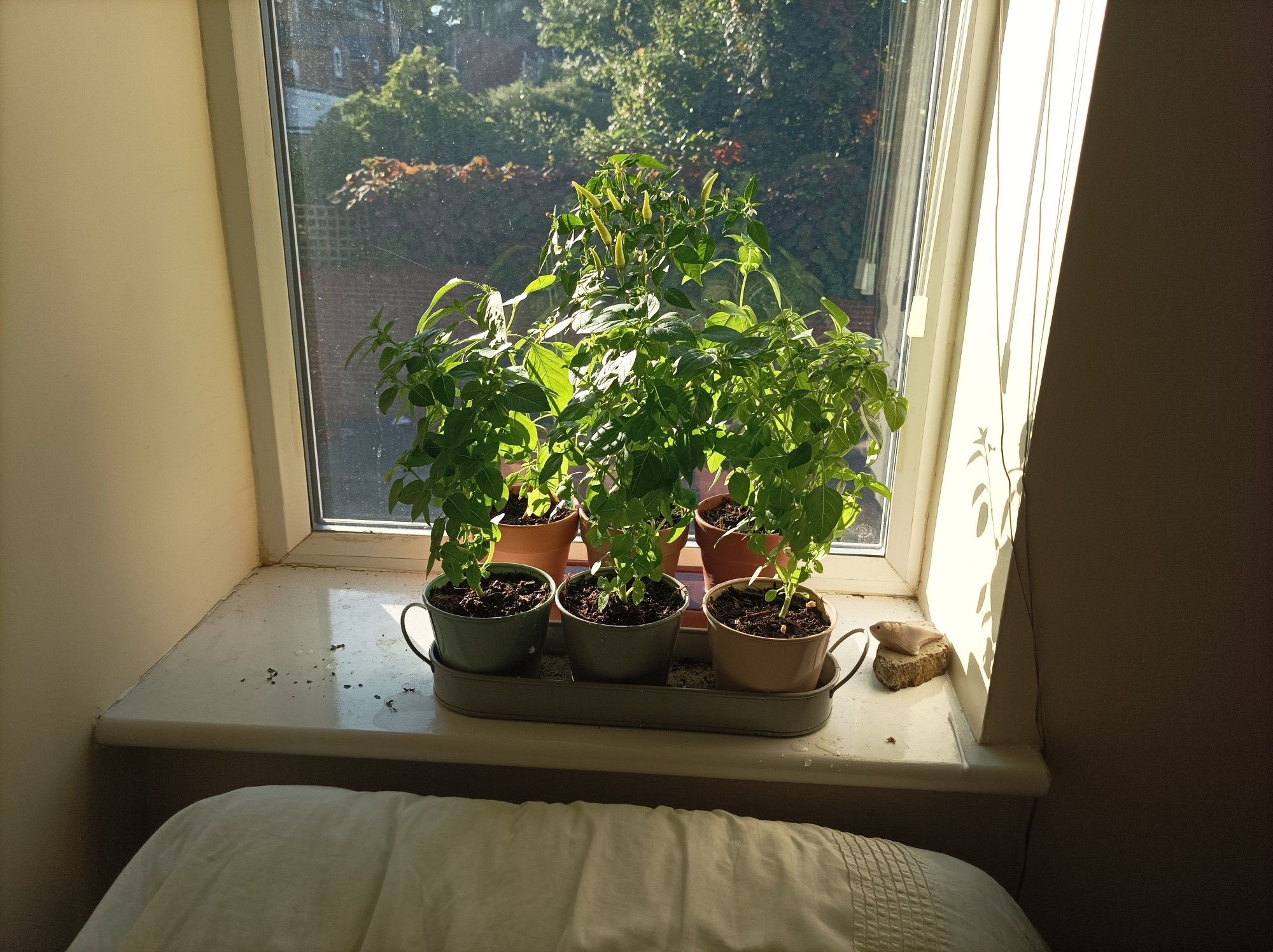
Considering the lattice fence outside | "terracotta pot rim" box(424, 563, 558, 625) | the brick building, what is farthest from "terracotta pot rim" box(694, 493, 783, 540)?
the brick building

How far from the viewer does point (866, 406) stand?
0.90 m

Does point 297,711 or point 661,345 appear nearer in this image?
point 661,345

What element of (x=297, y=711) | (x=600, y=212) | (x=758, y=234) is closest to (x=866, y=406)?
(x=758, y=234)

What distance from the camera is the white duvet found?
2.59 feet

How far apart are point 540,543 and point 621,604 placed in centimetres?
17

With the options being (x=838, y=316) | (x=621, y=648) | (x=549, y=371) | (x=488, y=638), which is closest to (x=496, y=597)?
(x=488, y=638)

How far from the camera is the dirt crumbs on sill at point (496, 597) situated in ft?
3.48

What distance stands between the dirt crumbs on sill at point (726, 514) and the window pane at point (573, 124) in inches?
12.2

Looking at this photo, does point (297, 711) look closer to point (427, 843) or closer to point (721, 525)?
point (427, 843)

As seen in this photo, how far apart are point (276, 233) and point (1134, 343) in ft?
3.64

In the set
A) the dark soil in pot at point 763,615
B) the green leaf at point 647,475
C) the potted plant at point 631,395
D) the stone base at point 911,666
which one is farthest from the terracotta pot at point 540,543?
the stone base at point 911,666

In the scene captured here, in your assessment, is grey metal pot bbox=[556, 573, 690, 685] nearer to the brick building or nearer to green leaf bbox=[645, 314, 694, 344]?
green leaf bbox=[645, 314, 694, 344]

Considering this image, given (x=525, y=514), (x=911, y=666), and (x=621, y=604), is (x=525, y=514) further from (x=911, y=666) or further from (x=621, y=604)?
(x=911, y=666)

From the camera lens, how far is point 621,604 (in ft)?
3.54
